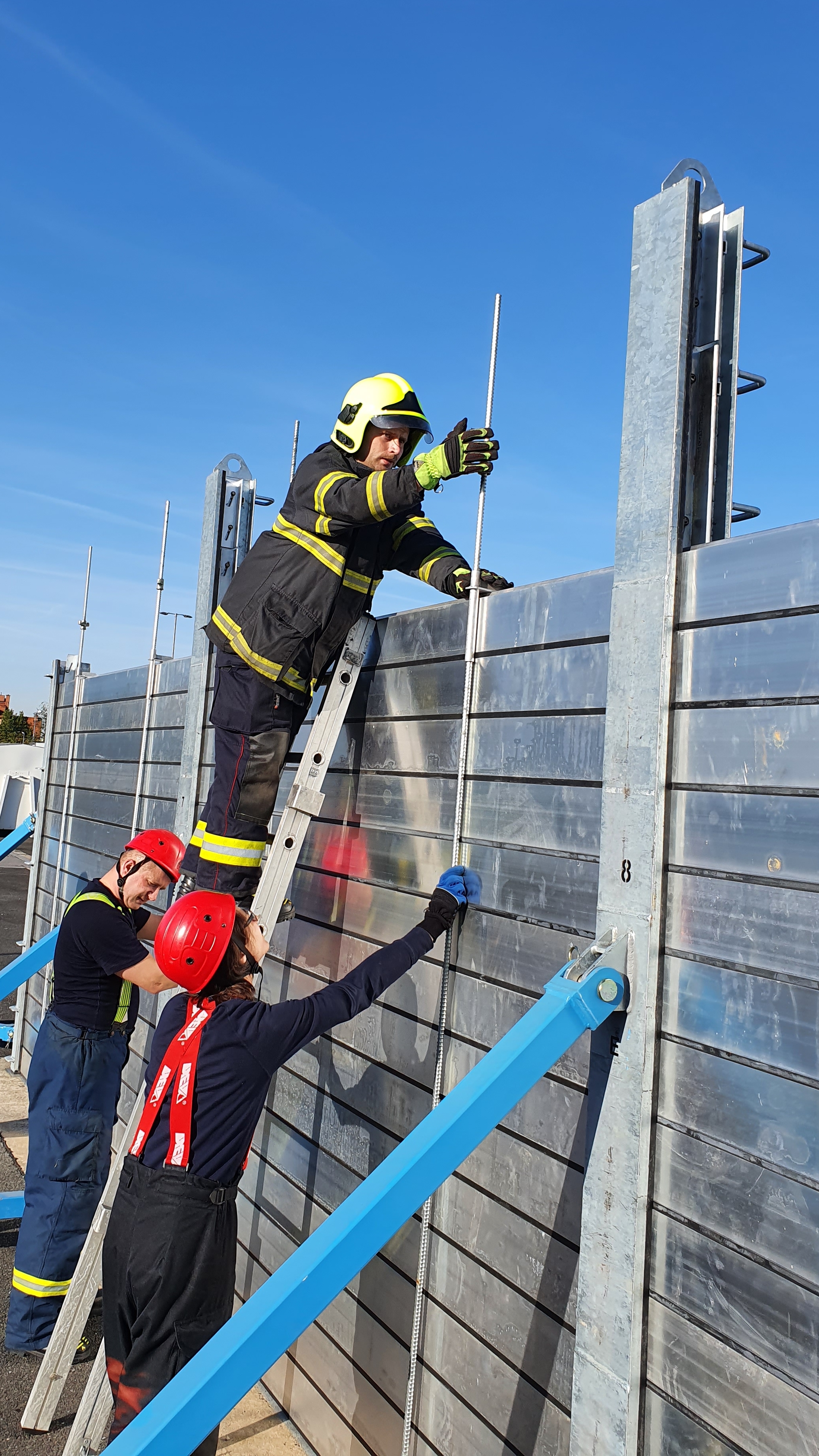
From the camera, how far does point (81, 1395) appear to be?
4.26 metres

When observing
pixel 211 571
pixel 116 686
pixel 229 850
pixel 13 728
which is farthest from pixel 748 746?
pixel 13 728

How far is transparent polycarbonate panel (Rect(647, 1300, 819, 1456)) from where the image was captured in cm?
200

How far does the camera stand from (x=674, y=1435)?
2.25 meters

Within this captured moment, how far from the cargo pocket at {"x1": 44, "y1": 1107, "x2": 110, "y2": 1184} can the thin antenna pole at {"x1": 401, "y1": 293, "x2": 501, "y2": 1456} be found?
1815 mm

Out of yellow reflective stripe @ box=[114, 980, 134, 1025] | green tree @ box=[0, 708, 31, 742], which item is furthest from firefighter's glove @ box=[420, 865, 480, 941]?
green tree @ box=[0, 708, 31, 742]

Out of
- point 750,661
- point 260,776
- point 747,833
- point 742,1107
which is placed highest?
point 750,661

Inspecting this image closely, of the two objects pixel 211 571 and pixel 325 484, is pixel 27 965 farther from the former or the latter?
pixel 325 484

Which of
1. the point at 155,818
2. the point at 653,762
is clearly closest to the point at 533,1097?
the point at 653,762

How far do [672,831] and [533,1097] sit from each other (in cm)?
92

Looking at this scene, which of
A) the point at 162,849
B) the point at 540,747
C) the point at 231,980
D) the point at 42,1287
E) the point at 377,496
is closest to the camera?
the point at 540,747

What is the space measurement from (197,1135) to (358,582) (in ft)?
6.22

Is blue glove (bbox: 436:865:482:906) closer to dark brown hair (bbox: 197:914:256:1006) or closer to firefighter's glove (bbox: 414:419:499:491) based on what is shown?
dark brown hair (bbox: 197:914:256:1006)

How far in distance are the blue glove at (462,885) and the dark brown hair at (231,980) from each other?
0.64 metres

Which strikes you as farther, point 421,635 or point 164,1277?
point 421,635
